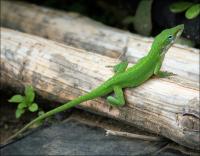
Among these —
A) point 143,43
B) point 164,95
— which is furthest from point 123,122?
point 143,43

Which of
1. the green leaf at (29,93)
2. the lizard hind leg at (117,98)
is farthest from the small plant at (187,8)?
the green leaf at (29,93)

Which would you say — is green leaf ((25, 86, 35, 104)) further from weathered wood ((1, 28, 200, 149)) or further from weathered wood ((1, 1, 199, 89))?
weathered wood ((1, 1, 199, 89))

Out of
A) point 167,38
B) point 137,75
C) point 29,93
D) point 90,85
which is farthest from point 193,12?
point 29,93

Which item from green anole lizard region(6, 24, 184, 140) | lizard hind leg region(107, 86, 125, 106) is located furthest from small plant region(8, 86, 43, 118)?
lizard hind leg region(107, 86, 125, 106)

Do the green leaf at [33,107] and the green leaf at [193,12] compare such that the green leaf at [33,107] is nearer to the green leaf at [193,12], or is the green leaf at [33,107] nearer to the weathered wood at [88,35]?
the weathered wood at [88,35]

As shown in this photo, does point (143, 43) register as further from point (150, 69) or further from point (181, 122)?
point (181, 122)
